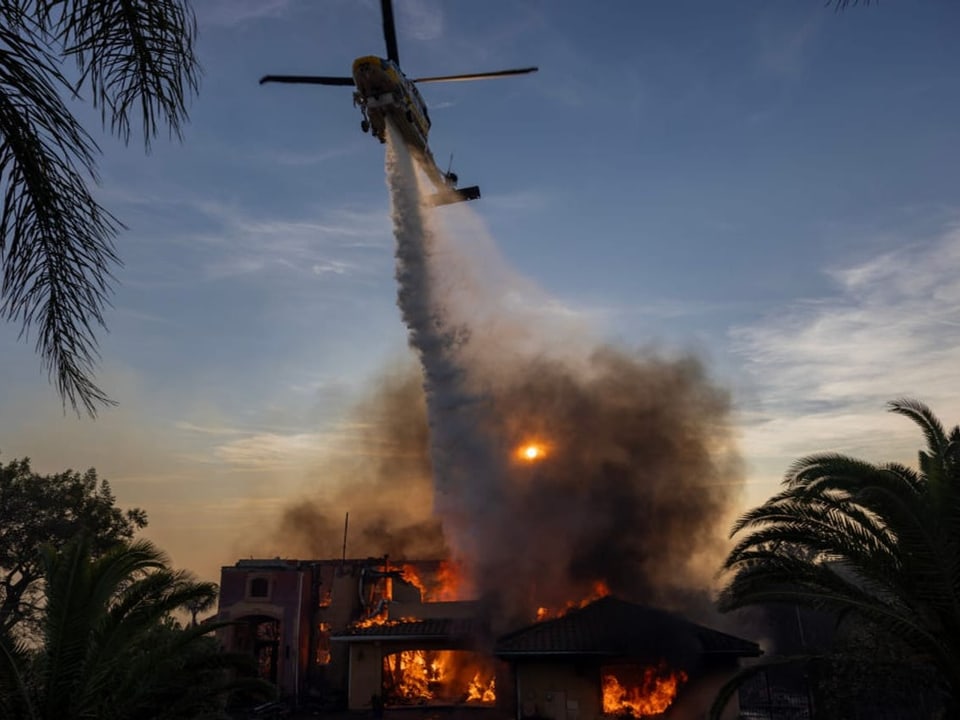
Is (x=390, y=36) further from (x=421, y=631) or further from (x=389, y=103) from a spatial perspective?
(x=421, y=631)

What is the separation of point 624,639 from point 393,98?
20.6 m

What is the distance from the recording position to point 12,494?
33500mm

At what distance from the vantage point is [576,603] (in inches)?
1105

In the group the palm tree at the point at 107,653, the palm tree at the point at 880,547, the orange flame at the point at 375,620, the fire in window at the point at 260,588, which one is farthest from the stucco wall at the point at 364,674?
the palm tree at the point at 880,547

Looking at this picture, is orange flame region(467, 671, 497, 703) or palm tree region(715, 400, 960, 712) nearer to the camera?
palm tree region(715, 400, 960, 712)

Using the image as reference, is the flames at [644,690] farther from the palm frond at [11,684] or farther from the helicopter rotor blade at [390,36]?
the helicopter rotor blade at [390,36]

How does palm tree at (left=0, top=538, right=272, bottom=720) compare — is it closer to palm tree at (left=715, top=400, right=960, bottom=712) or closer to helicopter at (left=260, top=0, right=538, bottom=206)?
palm tree at (left=715, top=400, right=960, bottom=712)

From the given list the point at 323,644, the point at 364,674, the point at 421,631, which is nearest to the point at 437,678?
the point at 364,674

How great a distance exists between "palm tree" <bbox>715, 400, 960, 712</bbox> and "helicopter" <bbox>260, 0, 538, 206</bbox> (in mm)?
20201

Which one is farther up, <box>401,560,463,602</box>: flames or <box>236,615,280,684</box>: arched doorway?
<box>401,560,463,602</box>: flames

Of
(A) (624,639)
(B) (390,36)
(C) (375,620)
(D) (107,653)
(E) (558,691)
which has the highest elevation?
(B) (390,36)

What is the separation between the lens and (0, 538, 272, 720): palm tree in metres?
8.60

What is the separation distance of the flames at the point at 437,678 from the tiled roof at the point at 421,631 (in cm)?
143

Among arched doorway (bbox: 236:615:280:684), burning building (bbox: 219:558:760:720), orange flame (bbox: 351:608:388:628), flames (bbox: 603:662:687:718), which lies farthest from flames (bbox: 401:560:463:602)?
flames (bbox: 603:662:687:718)
